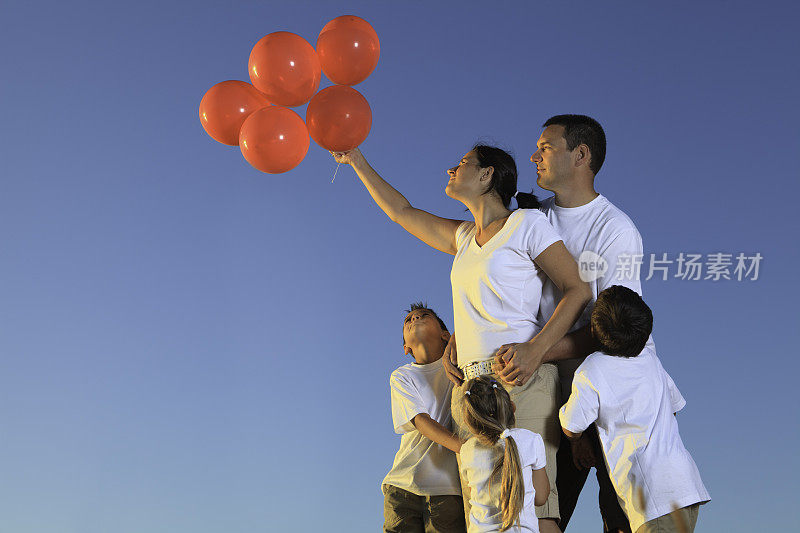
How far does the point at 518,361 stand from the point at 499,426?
0.69ft

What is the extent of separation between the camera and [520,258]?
2.53m

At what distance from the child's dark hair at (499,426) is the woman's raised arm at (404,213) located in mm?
609

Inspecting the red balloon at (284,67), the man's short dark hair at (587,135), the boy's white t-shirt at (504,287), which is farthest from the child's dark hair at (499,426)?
the red balloon at (284,67)

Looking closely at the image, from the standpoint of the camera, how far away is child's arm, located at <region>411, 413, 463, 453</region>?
108 inches

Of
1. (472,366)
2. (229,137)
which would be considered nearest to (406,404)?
(472,366)

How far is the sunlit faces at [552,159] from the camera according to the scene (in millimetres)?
2738

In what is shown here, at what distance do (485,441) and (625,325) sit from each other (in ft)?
1.82

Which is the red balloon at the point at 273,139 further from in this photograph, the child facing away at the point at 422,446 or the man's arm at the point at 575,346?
the man's arm at the point at 575,346

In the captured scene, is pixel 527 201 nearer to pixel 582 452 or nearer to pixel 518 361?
pixel 518 361

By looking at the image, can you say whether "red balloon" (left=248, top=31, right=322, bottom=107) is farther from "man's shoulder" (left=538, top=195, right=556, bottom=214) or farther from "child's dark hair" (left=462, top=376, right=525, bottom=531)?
"child's dark hair" (left=462, top=376, right=525, bottom=531)

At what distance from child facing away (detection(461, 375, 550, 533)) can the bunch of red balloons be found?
1147 mm

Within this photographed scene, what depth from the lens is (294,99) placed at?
3125mm

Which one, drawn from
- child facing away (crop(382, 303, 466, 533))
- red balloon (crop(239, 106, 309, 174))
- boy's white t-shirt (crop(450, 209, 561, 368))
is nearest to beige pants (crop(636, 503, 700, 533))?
boy's white t-shirt (crop(450, 209, 561, 368))

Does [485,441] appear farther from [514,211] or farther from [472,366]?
[514,211]
